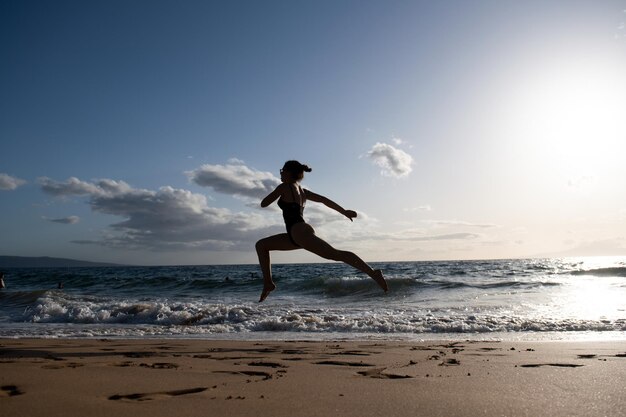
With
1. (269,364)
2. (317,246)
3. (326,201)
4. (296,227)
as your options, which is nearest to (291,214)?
(296,227)

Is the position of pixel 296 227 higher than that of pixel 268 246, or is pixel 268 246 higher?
pixel 296 227

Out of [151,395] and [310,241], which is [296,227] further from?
[151,395]

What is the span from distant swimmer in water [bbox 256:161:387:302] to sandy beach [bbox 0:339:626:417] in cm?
115

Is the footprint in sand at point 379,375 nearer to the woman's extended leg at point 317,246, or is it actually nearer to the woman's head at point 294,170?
the woman's extended leg at point 317,246

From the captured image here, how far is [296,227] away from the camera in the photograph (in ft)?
18.3

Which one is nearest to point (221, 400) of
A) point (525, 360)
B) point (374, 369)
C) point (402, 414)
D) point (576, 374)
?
point (402, 414)

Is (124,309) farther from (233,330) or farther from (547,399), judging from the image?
(547,399)

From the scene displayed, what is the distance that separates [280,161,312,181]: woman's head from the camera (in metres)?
5.84

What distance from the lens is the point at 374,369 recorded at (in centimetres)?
422

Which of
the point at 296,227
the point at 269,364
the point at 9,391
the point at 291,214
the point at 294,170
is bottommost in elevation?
the point at 269,364

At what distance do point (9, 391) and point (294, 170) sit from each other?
146 inches

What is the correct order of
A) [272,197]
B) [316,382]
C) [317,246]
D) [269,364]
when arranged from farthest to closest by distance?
1. [272,197]
2. [317,246]
3. [269,364]
4. [316,382]

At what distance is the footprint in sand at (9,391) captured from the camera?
10.2ft

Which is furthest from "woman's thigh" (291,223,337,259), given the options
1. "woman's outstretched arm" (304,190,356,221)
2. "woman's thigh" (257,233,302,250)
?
"woman's outstretched arm" (304,190,356,221)
